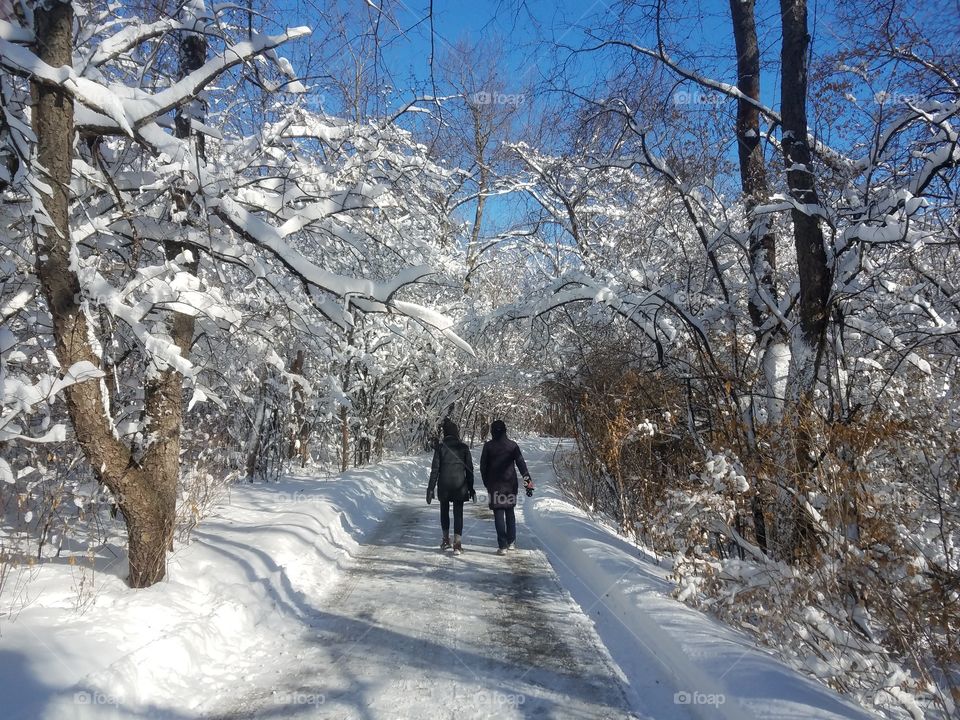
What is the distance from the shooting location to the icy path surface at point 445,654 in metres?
3.74

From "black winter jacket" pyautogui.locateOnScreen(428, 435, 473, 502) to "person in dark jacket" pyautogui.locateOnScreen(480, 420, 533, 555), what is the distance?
28cm

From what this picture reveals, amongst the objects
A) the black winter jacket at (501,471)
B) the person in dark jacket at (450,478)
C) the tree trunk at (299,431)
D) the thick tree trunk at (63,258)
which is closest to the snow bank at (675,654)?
the black winter jacket at (501,471)

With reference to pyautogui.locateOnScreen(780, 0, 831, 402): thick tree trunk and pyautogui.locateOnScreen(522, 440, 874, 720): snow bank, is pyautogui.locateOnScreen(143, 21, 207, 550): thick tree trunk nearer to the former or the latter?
pyautogui.locateOnScreen(522, 440, 874, 720): snow bank

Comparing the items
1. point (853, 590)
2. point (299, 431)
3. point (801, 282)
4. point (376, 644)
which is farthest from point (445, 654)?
point (299, 431)

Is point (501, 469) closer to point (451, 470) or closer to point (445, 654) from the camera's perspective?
point (451, 470)

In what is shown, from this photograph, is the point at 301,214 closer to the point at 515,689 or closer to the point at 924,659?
the point at 515,689

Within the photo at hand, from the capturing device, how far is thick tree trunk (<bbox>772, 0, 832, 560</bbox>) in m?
5.28

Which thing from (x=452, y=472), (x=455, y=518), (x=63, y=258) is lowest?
(x=455, y=518)

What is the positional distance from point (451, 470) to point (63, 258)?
550 cm

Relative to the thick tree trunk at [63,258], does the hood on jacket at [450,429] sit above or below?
below

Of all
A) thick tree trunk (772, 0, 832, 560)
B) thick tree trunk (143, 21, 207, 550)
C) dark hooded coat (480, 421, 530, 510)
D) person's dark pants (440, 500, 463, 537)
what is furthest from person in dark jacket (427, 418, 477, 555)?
thick tree trunk (772, 0, 832, 560)

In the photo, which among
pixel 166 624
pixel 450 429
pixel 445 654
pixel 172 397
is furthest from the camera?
pixel 450 429

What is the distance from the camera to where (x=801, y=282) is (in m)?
5.68

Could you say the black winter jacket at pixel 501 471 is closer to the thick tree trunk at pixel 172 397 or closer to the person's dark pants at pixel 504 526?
the person's dark pants at pixel 504 526
